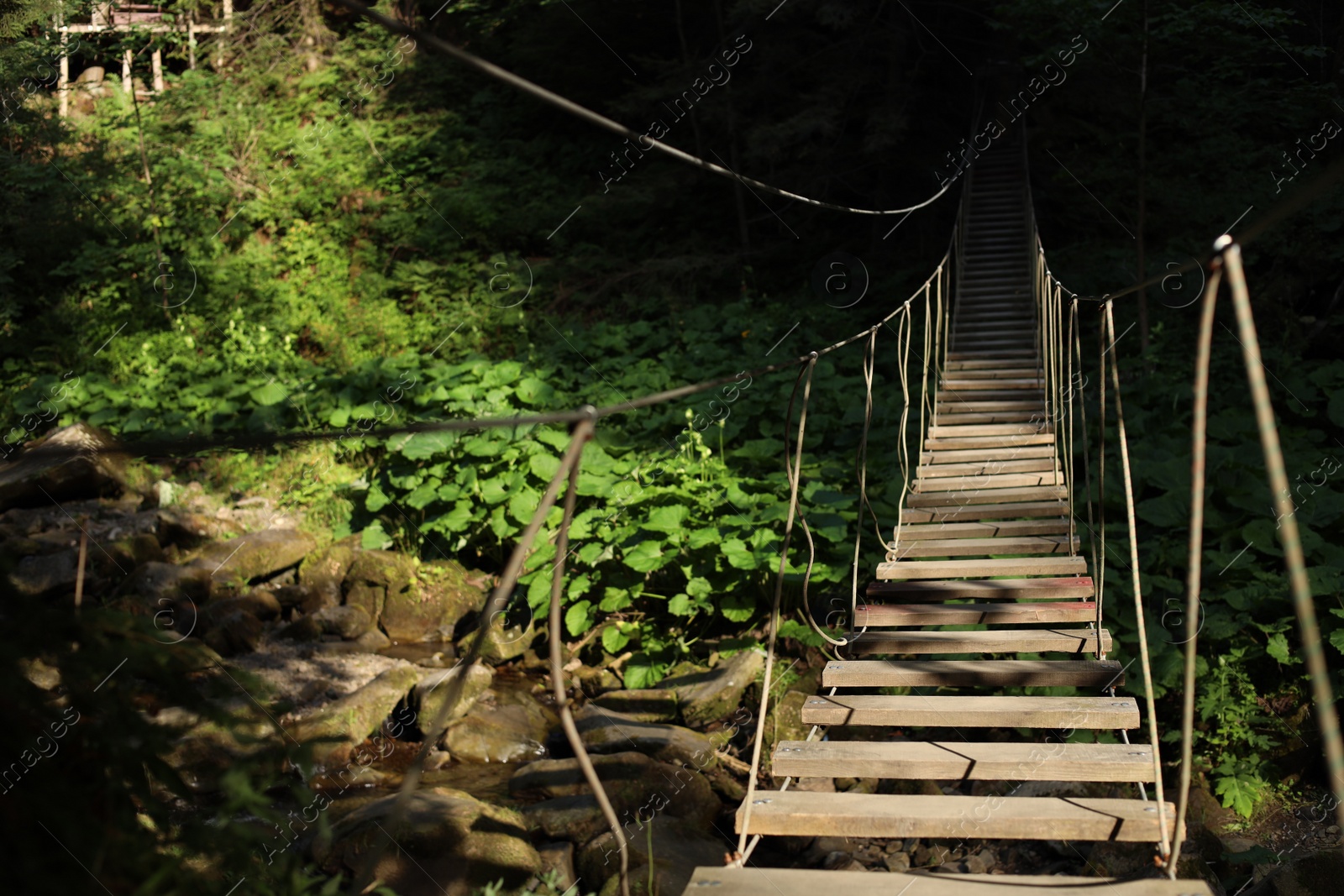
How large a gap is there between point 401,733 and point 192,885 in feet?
12.2

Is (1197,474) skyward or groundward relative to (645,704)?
skyward

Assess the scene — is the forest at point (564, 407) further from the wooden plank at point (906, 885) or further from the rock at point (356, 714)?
the wooden plank at point (906, 885)

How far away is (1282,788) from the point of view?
3.79 metres

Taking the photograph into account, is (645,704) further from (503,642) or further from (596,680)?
(503,642)

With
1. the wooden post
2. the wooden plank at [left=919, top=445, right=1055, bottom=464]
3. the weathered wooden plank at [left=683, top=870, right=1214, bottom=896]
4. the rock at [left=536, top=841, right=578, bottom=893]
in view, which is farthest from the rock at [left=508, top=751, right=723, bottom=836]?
the wooden post

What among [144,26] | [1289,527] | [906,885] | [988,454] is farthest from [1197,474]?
[144,26]

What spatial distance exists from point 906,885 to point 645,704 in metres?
3.09

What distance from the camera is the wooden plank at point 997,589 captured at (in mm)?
3139

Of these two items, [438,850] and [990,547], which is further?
[990,547]

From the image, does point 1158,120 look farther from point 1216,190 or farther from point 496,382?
point 496,382

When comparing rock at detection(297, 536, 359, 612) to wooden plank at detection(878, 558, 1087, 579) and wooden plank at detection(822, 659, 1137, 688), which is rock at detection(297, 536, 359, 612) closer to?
wooden plank at detection(878, 558, 1087, 579)

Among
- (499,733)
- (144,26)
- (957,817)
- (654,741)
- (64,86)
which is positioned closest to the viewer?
(957,817)

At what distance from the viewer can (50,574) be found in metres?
5.38

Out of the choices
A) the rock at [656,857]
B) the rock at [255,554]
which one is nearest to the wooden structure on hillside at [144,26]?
the rock at [255,554]
